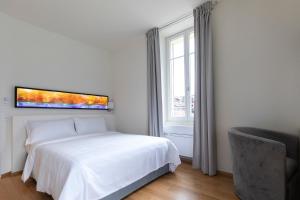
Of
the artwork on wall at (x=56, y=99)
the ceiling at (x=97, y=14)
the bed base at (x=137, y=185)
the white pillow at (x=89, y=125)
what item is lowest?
the bed base at (x=137, y=185)

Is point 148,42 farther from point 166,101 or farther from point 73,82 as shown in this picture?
point 73,82

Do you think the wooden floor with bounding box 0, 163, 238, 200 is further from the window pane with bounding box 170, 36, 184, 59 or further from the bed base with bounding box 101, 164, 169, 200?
the window pane with bounding box 170, 36, 184, 59

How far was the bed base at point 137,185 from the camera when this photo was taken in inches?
71.7

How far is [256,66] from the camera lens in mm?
2250

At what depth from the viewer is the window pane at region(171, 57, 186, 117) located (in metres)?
3.41

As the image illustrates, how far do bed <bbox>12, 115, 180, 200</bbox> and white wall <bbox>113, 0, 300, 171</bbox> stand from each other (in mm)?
1184

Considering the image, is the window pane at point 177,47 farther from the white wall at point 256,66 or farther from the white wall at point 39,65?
the white wall at point 39,65

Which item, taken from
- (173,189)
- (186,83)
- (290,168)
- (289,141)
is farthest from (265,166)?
(186,83)

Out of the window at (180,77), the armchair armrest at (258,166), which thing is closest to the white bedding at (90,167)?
the armchair armrest at (258,166)

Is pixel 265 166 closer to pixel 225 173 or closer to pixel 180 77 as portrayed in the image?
pixel 225 173

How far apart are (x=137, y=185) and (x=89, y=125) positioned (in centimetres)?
186

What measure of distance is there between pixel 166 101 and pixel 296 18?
7.91ft

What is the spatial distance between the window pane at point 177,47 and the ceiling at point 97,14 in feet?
1.77

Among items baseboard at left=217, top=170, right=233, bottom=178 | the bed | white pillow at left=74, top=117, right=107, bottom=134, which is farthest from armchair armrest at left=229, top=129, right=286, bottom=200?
white pillow at left=74, top=117, right=107, bottom=134
